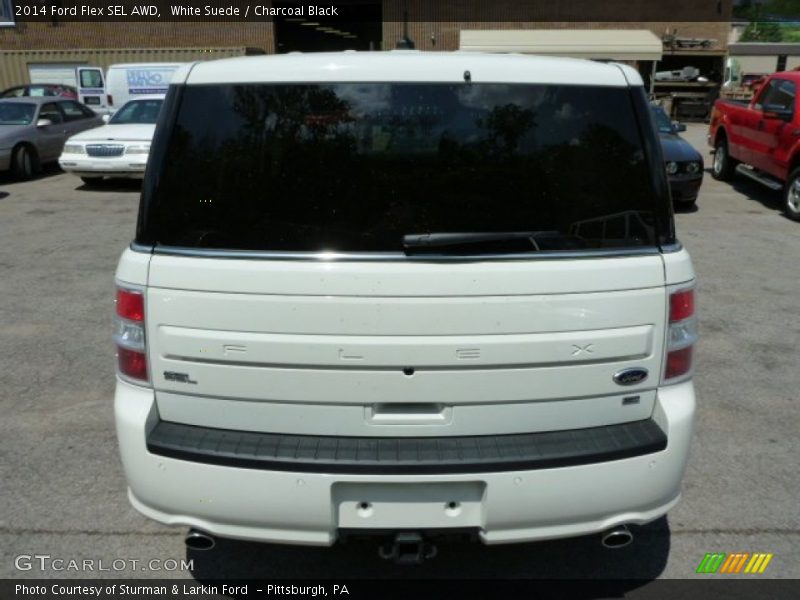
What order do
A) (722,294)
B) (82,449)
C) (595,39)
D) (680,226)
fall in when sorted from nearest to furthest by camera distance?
(82,449)
(722,294)
(680,226)
(595,39)

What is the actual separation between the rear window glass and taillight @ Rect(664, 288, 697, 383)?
24cm

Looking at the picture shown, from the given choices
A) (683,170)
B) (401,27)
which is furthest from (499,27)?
(683,170)

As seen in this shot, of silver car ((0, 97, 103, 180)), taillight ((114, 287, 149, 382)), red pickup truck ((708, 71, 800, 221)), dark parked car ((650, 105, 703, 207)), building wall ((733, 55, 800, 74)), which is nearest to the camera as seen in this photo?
taillight ((114, 287, 149, 382))

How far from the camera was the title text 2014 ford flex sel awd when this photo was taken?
2352 millimetres

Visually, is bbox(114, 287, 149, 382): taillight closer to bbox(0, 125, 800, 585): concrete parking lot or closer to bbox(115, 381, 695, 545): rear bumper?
bbox(115, 381, 695, 545): rear bumper

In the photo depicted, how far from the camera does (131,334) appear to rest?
2.51 m

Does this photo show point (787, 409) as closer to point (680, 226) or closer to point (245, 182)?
point (245, 182)

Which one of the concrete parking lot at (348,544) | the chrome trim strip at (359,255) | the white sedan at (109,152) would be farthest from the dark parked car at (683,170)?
the chrome trim strip at (359,255)

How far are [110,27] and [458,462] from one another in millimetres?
33194

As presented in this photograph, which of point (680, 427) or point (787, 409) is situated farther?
point (787, 409)

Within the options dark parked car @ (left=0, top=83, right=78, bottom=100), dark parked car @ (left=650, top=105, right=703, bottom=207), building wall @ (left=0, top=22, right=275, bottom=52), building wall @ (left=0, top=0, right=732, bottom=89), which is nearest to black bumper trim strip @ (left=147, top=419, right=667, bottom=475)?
dark parked car @ (left=650, top=105, right=703, bottom=207)

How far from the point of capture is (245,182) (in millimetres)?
2441

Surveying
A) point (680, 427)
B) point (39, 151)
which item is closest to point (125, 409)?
point (680, 427)

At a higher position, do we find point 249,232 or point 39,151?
point 249,232
